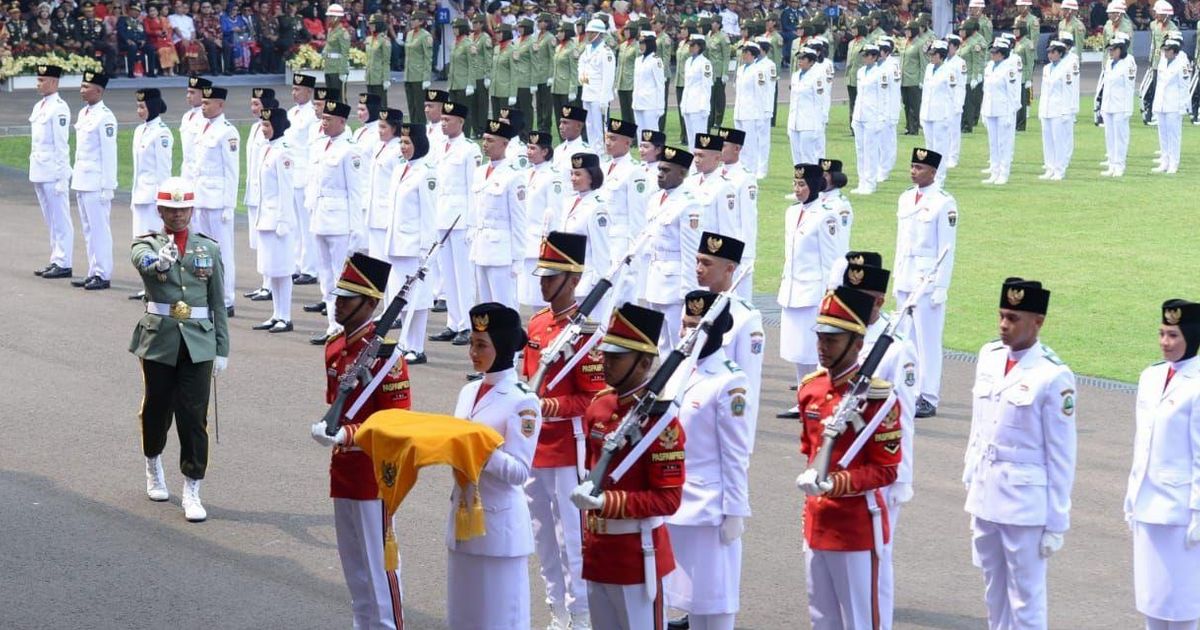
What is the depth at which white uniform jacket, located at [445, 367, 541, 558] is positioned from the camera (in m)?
→ 6.45

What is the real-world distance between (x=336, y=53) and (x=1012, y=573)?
75.9 feet

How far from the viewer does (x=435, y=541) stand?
9031mm

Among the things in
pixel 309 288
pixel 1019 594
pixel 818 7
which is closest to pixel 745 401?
pixel 1019 594

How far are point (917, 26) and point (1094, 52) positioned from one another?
53.2ft

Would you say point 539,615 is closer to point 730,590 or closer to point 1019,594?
point 730,590

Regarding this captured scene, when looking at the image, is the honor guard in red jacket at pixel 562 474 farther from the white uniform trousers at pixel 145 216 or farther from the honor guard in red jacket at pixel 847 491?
the white uniform trousers at pixel 145 216

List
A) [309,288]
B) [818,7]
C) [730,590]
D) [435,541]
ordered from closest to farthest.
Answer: [730,590]
[435,541]
[309,288]
[818,7]

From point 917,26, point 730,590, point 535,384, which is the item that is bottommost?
point 730,590

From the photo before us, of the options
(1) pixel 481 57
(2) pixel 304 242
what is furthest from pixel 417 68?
(2) pixel 304 242

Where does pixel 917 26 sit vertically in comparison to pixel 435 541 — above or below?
above

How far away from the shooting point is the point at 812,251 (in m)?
11.7

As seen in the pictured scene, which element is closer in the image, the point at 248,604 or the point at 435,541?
the point at 248,604

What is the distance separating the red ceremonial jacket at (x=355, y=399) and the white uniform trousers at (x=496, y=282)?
19.3 ft

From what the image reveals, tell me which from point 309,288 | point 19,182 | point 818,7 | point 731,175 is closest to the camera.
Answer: point 731,175
